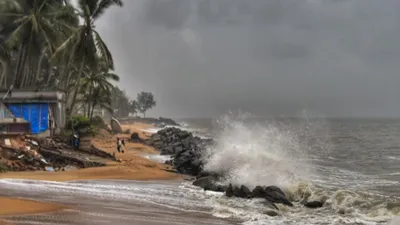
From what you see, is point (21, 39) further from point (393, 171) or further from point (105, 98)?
point (393, 171)

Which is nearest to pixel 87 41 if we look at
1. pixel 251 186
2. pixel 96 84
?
pixel 96 84

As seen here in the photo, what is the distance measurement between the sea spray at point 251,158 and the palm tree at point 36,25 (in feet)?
46.1

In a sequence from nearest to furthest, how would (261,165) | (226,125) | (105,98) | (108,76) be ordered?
(261,165), (226,125), (108,76), (105,98)

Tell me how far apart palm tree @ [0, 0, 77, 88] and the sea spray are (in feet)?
46.1

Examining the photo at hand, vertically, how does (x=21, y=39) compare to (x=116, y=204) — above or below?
above

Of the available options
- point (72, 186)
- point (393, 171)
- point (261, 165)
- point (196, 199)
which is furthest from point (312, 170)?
point (72, 186)

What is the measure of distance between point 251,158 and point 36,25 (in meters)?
18.0

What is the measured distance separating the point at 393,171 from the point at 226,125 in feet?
34.2

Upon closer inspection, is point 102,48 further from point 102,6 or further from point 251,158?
point 251,158

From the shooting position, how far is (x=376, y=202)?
14.2 m

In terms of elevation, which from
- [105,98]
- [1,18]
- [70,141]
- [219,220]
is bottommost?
[219,220]

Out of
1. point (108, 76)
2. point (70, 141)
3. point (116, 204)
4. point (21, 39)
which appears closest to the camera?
point (116, 204)

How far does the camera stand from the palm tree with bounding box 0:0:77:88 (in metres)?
29.9

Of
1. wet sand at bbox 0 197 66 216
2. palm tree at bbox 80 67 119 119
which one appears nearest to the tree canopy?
palm tree at bbox 80 67 119 119
